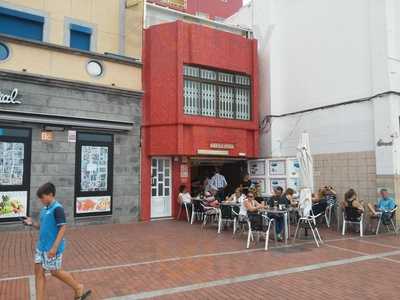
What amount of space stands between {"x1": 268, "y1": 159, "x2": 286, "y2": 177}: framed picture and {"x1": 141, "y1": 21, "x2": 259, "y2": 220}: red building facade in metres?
0.79

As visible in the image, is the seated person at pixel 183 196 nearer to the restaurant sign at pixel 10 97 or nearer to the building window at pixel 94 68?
the building window at pixel 94 68

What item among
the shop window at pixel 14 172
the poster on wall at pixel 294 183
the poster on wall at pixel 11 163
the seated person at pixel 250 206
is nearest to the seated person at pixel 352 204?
the seated person at pixel 250 206

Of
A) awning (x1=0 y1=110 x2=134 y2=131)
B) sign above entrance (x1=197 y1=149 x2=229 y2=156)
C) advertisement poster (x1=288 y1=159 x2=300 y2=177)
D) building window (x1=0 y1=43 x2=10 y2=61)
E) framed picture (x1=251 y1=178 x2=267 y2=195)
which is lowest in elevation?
framed picture (x1=251 y1=178 x2=267 y2=195)

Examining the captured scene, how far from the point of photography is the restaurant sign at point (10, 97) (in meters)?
10.3

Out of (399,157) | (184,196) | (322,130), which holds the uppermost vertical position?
(322,130)

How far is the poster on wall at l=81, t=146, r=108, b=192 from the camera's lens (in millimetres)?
11891

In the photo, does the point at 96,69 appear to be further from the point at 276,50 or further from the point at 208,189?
the point at 276,50

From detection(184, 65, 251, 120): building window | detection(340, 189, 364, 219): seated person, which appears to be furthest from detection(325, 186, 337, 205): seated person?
detection(184, 65, 251, 120): building window

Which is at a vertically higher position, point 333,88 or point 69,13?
point 69,13

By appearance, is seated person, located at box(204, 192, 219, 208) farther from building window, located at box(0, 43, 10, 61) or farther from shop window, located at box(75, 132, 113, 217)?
building window, located at box(0, 43, 10, 61)

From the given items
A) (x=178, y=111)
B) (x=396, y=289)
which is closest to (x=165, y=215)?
(x=178, y=111)

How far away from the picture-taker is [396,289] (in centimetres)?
582

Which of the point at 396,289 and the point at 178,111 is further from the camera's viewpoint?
the point at 178,111

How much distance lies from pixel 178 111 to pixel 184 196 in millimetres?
2842
